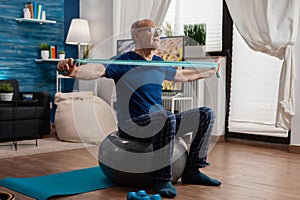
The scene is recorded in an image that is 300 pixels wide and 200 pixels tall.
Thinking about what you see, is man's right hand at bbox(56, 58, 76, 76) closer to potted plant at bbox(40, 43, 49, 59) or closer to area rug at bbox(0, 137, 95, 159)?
area rug at bbox(0, 137, 95, 159)

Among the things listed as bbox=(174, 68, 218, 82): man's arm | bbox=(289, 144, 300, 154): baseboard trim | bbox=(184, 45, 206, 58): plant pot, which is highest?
bbox=(184, 45, 206, 58): plant pot

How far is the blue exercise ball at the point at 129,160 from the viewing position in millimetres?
2629

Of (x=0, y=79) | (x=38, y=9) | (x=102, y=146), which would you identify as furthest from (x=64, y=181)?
(x=38, y=9)

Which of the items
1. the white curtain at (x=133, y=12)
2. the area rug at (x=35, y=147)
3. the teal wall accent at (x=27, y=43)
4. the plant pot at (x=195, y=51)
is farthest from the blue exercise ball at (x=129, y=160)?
the teal wall accent at (x=27, y=43)

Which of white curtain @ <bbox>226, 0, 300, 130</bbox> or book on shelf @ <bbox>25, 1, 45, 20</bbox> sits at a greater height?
book on shelf @ <bbox>25, 1, 45, 20</bbox>

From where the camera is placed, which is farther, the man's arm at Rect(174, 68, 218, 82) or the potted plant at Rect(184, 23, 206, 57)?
the potted plant at Rect(184, 23, 206, 57)

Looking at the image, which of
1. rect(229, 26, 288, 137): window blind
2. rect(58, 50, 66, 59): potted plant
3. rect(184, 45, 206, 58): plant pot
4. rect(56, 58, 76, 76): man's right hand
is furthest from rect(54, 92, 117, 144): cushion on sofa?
rect(56, 58, 76, 76): man's right hand

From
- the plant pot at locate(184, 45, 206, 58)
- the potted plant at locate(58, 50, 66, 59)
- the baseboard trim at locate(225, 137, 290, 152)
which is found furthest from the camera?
the potted plant at locate(58, 50, 66, 59)

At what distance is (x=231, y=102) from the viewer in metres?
4.98

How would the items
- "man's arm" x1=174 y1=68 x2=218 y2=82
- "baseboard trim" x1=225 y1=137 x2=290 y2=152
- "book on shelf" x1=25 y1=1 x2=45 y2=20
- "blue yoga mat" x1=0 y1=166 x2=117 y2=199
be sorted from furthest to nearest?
"book on shelf" x1=25 y1=1 x2=45 y2=20
"baseboard trim" x1=225 y1=137 x2=290 y2=152
"man's arm" x1=174 y1=68 x2=218 y2=82
"blue yoga mat" x1=0 y1=166 x2=117 y2=199

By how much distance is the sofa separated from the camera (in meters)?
4.59

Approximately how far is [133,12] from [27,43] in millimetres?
1537

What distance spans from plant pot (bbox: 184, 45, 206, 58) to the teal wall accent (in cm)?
206

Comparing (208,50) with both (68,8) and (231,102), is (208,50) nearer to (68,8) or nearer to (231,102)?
(231,102)
